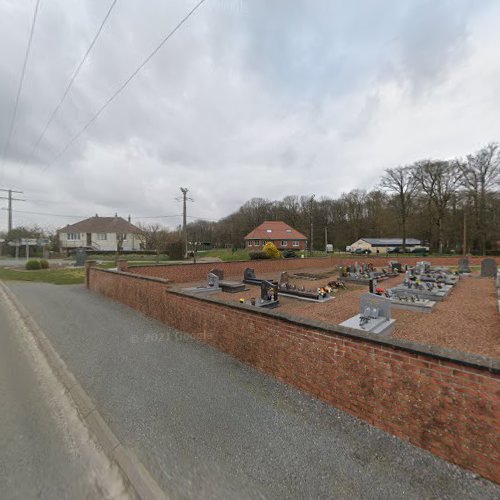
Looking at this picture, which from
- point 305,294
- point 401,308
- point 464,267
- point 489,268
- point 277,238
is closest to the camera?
point 401,308

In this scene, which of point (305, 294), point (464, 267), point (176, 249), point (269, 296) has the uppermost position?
point (176, 249)

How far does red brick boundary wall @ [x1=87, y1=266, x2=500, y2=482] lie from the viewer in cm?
245

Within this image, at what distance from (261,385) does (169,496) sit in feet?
6.74

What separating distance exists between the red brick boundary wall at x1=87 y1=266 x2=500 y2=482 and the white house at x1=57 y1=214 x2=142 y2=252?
190 ft

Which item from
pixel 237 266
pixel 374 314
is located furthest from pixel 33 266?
pixel 374 314

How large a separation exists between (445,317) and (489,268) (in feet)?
47.8

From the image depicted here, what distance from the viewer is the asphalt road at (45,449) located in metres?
2.40

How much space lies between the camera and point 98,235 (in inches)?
2314

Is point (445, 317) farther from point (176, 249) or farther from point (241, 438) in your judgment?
point (176, 249)

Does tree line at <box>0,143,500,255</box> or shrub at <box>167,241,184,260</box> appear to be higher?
tree line at <box>0,143,500,255</box>

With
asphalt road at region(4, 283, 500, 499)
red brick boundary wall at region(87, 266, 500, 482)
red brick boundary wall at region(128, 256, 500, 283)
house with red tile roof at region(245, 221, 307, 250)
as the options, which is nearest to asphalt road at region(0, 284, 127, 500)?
asphalt road at region(4, 283, 500, 499)

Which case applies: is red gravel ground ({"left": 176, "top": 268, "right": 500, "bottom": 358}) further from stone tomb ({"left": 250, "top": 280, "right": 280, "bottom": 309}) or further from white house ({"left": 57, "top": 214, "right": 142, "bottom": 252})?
white house ({"left": 57, "top": 214, "right": 142, "bottom": 252})

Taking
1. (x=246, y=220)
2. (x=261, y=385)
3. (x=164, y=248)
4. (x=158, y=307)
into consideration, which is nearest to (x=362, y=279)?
(x=158, y=307)

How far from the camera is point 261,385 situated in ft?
13.7
